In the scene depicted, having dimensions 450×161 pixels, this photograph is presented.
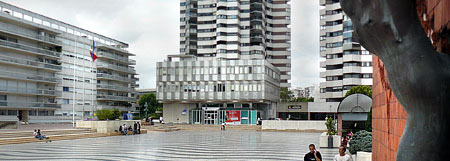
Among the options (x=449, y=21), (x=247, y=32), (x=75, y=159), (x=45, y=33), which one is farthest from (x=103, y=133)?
(x=247, y=32)

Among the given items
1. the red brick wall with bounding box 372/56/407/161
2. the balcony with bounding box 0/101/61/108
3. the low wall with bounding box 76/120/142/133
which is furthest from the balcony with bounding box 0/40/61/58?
the red brick wall with bounding box 372/56/407/161

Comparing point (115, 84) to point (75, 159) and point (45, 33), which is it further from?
point (75, 159)

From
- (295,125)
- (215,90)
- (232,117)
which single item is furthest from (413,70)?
(215,90)

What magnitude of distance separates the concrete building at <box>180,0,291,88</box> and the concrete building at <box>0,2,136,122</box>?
2019 centimetres

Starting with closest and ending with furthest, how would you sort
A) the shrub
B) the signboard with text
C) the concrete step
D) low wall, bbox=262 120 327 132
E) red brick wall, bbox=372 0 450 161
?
red brick wall, bbox=372 0 450 161
the concrete step
the shrub
low wall, bbox=262 120 327 132
the signboard with text

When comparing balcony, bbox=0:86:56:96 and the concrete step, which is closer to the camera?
the concrete step

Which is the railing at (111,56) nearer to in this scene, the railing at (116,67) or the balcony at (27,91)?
the railing at (116,67)

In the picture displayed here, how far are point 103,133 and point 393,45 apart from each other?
129 ft

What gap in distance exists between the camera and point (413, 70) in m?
2.85

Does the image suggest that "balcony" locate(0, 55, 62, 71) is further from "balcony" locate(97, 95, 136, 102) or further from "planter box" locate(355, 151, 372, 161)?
"planter box" locate(355, 151, 372, 161)

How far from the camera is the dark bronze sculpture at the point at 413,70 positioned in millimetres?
2826

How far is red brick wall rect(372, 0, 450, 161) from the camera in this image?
4.04m

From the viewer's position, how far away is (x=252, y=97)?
67.9 meters

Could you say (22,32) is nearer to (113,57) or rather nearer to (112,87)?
(113,57)
